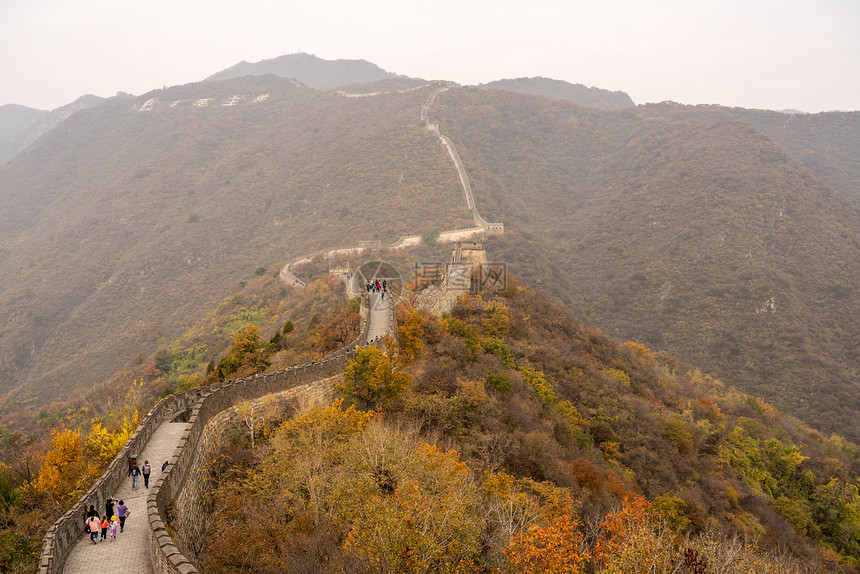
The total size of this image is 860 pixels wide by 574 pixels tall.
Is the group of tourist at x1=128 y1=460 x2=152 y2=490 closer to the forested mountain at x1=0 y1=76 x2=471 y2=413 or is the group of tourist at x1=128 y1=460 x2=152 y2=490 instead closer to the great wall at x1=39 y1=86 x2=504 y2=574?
the great wall at x1=39 y1=86 x2=504 y2=574

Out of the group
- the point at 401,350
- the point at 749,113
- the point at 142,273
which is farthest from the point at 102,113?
the point at 749,113

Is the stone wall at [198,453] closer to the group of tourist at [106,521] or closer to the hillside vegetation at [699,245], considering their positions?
the group of tourist at [106,521]

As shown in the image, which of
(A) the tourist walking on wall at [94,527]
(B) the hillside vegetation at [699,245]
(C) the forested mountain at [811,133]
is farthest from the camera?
(C) the forested mountain at [811,133]

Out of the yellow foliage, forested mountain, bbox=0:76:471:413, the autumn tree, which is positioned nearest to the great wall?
the autumn tree

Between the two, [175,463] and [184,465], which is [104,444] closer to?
[184,465]

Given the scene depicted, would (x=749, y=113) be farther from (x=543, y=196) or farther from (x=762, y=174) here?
(x=543, y=196)

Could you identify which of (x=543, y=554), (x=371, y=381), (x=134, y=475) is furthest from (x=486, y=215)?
(x=543, y=554)

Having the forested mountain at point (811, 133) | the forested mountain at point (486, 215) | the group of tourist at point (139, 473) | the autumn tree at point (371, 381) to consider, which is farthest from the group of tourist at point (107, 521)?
the forested mountain at point (811, 133)
